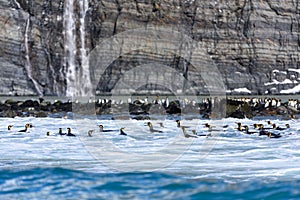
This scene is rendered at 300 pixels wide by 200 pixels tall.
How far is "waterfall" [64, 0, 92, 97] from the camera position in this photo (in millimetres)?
41781

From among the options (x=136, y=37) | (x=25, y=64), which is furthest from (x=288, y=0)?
(x=25, y=64)

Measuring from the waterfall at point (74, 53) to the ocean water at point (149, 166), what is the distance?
29.1 metres

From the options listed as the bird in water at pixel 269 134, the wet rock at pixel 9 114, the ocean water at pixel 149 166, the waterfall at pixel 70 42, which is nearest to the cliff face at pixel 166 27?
the waterfall at pixel 70 42

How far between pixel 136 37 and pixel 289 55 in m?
12.0

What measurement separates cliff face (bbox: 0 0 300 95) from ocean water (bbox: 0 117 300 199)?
2995 cm

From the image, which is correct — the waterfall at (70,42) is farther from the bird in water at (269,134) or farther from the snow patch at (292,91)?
the bird in water at (269,134)

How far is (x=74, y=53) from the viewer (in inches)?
1714

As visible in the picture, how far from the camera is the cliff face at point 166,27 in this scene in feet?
138

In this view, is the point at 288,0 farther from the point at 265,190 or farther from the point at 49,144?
the point at 265,190

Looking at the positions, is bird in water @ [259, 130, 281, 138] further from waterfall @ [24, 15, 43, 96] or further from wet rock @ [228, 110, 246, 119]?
waterfall @ [24, 15, 43, 96]

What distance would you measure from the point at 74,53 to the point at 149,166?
36.3m

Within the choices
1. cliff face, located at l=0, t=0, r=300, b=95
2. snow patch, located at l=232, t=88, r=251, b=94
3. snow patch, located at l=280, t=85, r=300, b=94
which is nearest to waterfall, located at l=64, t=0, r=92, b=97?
cliff face, located at l=0, t=0, r=300, b=95

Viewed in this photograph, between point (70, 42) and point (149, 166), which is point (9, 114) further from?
point (70, 42)

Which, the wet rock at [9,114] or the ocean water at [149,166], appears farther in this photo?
the wet rock at [9,114]
